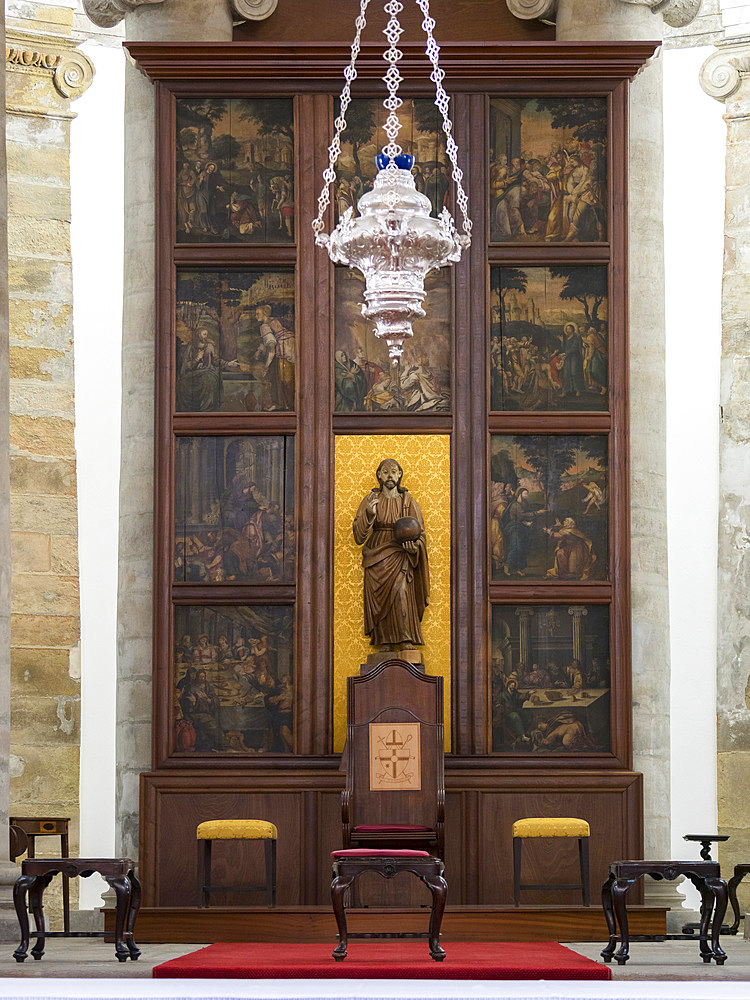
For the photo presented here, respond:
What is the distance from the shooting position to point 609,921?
939 cm

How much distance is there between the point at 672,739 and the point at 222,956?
6.69 m

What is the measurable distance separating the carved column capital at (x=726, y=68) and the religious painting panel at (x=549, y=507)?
4.86 metres

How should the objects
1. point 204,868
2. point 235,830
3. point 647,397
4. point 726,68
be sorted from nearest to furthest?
point 235,830 → point 204,868 → point 647,397 → point 726,68

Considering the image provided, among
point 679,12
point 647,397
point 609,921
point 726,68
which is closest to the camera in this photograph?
point 609,921

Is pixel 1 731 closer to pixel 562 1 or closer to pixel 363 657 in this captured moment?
pixel 363 657

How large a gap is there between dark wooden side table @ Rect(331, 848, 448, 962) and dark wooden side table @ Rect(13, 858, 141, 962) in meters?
1.17

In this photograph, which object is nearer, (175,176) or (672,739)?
(175,176)

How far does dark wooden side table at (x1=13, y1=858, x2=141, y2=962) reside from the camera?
8930 mm

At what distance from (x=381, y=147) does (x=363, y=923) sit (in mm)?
5587

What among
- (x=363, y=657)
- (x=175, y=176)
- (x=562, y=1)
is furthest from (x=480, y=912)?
(x=562, y=1)

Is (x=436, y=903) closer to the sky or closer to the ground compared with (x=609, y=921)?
closer to the sky

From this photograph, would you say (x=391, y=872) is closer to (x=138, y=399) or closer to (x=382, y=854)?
(x=382, y=854)

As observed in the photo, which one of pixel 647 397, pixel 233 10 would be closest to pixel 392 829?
pixel 647 397

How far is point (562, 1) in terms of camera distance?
1280 cm
